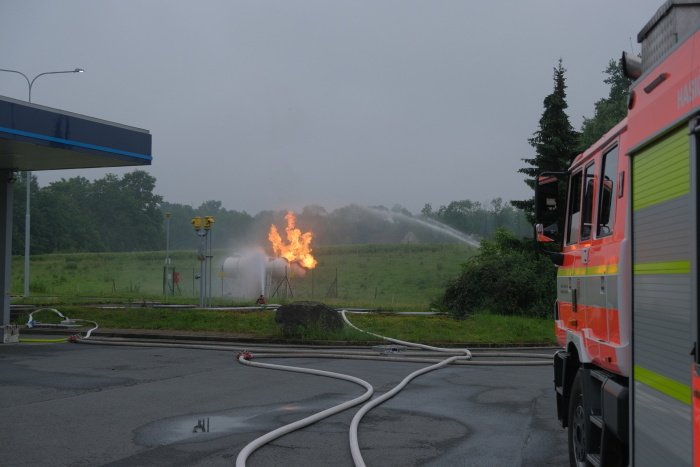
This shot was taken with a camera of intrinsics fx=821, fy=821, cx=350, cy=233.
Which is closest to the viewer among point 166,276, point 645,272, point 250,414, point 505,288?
point 645,272

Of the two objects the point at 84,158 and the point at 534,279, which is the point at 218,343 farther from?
the point at 534,279

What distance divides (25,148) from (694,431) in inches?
666

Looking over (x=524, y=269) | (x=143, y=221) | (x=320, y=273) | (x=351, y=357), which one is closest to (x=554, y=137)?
(x=524, y=269)

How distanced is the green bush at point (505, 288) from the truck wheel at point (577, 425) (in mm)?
19264

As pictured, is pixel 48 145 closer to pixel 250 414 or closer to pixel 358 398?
pixel 250 414

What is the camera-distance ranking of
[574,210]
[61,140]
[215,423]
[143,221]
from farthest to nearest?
[143,221] < [61,140] < [215,423] < [574,210]

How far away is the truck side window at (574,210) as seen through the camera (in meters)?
7.11

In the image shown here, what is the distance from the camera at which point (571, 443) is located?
6.77 meters

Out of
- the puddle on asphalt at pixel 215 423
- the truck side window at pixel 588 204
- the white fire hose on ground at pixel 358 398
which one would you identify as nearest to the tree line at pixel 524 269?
the white fire hose on ground at pixel 358 398

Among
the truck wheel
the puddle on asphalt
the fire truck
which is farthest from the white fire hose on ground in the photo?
the fire truck

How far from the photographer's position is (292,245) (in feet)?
145

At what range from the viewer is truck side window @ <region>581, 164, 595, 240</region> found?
6.61 meters

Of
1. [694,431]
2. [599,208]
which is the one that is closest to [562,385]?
[599,208]

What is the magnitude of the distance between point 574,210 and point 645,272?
276 centimetres
